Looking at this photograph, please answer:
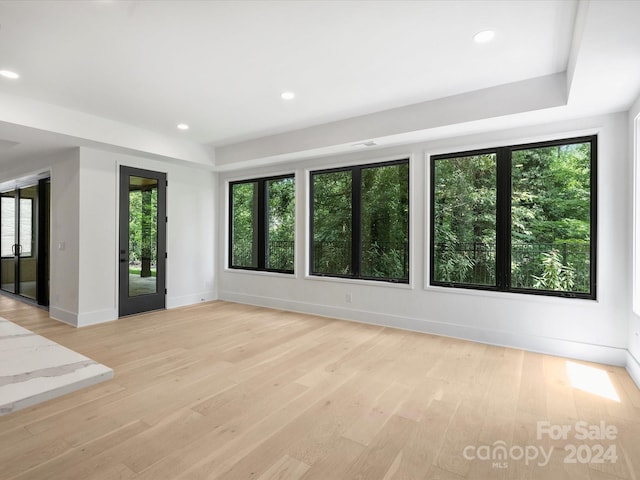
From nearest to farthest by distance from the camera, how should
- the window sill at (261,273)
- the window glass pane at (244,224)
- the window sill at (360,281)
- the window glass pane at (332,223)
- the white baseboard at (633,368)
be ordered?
the white baseboard at (633,368) → the window sill at (360,281) → the window glass pane at (332,223) → the window sill at (261,273) → the window glass pane at (244,224)

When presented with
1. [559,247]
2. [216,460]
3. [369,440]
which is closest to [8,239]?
[216,460]

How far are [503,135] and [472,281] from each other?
5.95ft

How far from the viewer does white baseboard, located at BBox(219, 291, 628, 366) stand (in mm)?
3562

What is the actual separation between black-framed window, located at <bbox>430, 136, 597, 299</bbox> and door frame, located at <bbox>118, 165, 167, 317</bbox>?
4.42 m

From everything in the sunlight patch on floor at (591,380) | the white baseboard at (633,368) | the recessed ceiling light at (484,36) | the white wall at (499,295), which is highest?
the recessed ceiling light at (484,36)

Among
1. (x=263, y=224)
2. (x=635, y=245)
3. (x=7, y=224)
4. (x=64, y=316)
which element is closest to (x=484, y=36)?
(x=635, y=245)

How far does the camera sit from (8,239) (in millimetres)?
7121

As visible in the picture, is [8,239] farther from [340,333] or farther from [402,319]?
[402,319]

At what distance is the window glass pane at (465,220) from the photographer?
169 inches

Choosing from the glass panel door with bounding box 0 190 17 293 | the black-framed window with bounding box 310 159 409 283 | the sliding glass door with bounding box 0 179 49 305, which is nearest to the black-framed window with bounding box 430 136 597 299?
the black-framed window with bounding box 310 159 409 283

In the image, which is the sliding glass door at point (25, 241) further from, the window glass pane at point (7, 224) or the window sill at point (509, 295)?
the window sill at point (509, 295)

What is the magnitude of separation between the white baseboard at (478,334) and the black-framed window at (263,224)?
2.67 ft

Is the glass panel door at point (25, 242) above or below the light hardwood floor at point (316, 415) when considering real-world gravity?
above

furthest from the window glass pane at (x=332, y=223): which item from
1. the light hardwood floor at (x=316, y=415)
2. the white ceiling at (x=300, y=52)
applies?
the light hardwood floor at (x=316, y=415)
